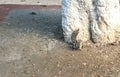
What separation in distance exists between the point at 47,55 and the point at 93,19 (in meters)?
0.98

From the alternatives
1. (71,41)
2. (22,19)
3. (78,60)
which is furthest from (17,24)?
(78,60)

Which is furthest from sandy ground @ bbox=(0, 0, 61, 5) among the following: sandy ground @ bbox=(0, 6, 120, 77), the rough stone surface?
the rough stone surface

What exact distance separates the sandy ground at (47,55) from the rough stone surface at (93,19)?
0.64 ft

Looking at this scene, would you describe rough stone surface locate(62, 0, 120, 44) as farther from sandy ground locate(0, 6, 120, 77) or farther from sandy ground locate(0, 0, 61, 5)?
A: sandy ground locate(0, 0, 61, 5)

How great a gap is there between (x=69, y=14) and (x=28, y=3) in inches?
130

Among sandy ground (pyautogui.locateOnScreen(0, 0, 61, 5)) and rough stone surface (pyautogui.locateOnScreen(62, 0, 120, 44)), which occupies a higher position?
rough stone surface (pyautogui.locateOnScreen(62, 0, 120, 44))

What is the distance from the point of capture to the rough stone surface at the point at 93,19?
6445 millimetres

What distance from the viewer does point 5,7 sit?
360 inches

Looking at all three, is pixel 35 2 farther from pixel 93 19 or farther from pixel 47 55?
pixel 47 55

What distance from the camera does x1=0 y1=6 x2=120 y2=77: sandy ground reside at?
591 cm

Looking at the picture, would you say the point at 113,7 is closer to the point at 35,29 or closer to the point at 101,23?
the point at 101,23

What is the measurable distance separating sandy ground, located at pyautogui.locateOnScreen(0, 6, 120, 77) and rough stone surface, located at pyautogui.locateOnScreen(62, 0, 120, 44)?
20cm

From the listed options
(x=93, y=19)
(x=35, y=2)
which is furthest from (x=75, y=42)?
(x=35, y=2)

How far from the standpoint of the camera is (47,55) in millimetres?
6328
